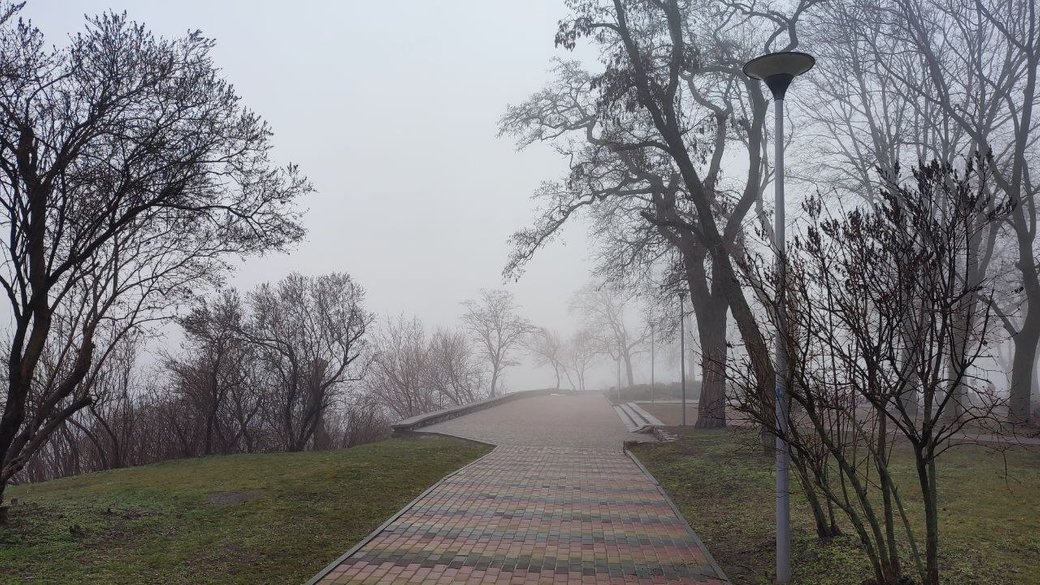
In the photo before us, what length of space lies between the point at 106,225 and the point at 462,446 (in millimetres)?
9209

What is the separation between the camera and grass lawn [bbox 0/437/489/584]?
6.23 metres

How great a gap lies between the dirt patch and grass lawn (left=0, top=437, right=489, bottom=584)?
0.01 m

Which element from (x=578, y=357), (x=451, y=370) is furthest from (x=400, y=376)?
(x=578, y=357)

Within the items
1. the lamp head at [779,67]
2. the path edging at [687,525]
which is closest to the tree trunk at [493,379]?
the path edging at [687,525]

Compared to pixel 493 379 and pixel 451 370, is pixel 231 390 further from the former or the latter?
pixel 493 379

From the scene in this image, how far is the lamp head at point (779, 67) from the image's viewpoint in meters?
6.30

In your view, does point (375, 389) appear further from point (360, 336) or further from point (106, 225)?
point (106, 225)

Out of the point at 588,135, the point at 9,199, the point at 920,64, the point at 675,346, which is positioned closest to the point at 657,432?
the point at 588,135

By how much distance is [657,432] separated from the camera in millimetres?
18656

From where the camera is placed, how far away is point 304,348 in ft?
73.4

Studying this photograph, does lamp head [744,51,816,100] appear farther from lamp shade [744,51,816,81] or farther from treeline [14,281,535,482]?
treeline [14,281,535,482]

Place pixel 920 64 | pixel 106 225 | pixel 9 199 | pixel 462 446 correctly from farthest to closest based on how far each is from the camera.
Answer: pixel 920 64, pixel 462 446, pixel 106 225, pixel 9 199

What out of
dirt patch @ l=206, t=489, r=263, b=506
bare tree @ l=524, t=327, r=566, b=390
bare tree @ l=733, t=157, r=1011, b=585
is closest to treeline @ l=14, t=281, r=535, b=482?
dirt patch @ l=206, t=489, r=263, b=506

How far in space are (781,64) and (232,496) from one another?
8.49 m
